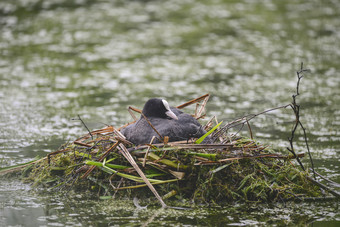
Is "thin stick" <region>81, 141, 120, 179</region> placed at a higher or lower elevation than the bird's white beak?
lower

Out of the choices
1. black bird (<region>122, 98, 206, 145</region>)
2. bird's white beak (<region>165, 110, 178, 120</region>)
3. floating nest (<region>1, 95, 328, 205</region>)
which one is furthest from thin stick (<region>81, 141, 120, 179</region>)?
bird's white beak (<region>165, 110, 178, 120</region>)

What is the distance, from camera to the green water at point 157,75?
179 inches

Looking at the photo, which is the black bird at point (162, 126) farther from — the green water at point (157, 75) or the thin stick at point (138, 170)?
the green water at point (157, 75)

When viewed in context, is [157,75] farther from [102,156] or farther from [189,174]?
[189,174]

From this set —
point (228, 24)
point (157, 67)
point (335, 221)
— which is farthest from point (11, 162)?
point (228, 24)

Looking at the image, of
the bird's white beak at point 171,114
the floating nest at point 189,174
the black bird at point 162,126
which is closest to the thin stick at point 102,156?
the floating nest at point 189,174

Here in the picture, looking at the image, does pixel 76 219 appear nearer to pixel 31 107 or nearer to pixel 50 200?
pixel 50 200

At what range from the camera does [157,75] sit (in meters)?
10.7

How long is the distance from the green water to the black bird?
778 mm

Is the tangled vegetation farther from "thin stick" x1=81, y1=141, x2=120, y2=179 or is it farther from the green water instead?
the green water

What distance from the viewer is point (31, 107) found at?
8.62 m

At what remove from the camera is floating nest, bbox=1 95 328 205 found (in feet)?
15.3

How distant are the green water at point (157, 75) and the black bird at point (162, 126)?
78 cm

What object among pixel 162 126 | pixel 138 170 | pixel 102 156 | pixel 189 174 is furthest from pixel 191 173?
pixel 102 156
